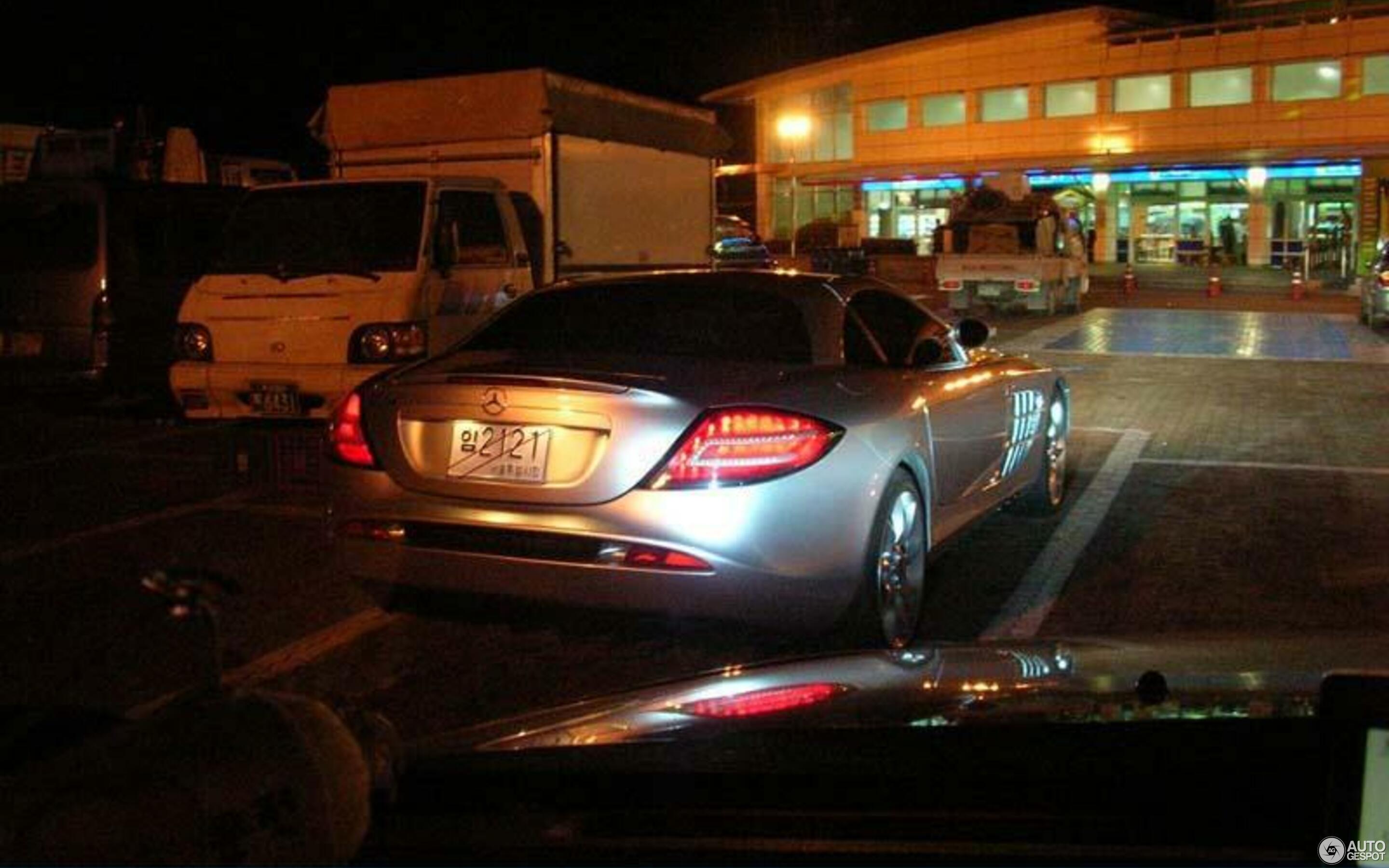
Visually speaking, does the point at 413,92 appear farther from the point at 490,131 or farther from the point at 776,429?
the point at 776,429

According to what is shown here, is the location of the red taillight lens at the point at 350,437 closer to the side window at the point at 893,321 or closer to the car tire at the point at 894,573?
the car tire at the point at 894,573

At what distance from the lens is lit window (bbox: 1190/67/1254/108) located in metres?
46.0

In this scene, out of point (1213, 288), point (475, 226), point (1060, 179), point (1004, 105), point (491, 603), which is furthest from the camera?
point (1004, 105)

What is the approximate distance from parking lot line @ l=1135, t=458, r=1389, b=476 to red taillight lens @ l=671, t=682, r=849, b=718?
765 centimetres

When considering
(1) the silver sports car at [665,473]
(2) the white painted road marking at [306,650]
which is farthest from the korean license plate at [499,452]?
(2) the white painted road marking at [306,650]

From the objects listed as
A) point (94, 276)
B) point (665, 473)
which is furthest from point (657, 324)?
point (94, 276)

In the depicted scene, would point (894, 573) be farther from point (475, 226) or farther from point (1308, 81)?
point (1308, 81)

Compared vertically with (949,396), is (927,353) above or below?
above

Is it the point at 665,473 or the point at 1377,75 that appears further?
the point at 1377,75

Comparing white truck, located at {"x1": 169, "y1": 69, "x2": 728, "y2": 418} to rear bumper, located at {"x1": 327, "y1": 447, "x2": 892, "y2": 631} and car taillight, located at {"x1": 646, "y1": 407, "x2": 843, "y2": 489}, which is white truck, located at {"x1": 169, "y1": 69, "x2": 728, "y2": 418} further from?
car taillight, located at {"x1": 646, "y1": 407, "x2": 843, "y2": 489}

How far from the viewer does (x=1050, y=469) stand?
8.75 metres

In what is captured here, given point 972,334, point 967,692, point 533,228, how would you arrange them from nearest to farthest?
point 967,692 → point 972,334 → point 533,228

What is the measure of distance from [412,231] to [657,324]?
11.7 feet

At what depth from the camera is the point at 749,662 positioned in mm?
5844
